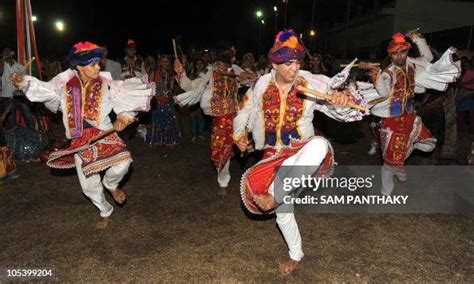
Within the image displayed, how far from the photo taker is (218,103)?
20.2 ft

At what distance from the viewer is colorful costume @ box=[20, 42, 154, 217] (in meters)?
4.52

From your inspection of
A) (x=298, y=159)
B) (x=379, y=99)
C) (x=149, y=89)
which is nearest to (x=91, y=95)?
(x=149, y=89)

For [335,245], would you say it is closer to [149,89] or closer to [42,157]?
[149,89]

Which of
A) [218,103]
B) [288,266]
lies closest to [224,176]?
[218,103]

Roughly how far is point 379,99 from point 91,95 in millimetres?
3622

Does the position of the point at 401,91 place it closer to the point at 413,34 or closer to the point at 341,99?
the point at 413,34

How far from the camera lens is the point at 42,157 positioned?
7.75m

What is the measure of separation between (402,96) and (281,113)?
2.37 m

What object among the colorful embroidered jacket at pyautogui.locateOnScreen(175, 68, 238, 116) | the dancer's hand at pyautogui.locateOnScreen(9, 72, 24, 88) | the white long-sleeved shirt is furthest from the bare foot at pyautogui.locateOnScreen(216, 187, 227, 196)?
the white long-sleeved shirt

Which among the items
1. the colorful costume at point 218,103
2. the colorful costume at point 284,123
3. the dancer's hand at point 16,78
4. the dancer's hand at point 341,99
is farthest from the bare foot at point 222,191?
the dancer's hand at point 341,99

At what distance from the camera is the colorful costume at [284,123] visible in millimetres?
3578

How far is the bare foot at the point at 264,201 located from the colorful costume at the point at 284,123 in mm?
95

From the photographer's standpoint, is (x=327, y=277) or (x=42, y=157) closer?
(x=327, y=277)

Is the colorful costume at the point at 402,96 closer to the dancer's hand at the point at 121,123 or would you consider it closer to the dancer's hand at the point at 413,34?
the dancer's hand at the point at 413,34
